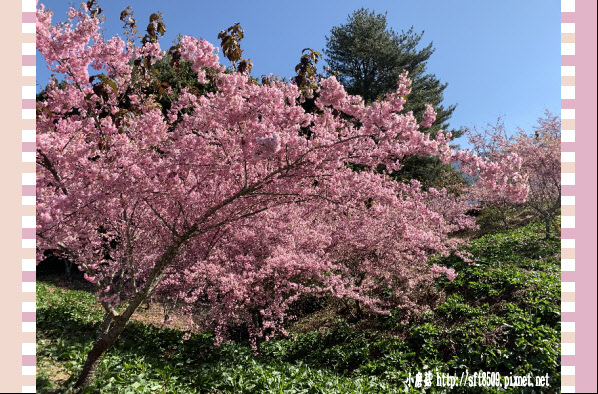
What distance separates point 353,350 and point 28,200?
234 inches

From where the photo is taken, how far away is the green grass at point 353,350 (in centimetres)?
503

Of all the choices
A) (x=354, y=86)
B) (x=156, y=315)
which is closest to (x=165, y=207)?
(x=156, y=315)

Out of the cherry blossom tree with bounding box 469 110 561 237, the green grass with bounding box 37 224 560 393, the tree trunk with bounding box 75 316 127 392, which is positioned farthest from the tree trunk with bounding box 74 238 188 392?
the cherry blossom tree with bounding box 469 110 561 237

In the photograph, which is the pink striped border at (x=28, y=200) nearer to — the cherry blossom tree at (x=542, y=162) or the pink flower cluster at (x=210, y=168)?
the pink flower cluster at (x=210, y=168)

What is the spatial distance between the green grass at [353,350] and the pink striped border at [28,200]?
2219mm

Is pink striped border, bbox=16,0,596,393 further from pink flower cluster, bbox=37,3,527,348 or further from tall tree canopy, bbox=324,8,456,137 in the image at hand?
tall tree canopy, bbox=324,8,456,137

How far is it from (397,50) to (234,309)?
21.0m

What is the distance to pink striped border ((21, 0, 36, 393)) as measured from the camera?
2.54 m

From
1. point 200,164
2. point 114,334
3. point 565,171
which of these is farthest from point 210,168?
point 565,171

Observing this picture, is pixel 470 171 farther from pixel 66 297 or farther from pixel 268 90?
pixel 66 297

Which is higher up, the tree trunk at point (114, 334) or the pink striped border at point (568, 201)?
the pink striped border at point (568, 201)

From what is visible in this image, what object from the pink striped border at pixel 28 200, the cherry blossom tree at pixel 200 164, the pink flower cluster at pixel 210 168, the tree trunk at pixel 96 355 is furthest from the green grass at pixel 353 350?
the pink striped border at pixel 28 200

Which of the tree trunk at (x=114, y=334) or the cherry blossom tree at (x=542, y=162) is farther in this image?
the cherry blossom tree at (x=542, y=162)

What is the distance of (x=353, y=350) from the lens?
6.86 m
